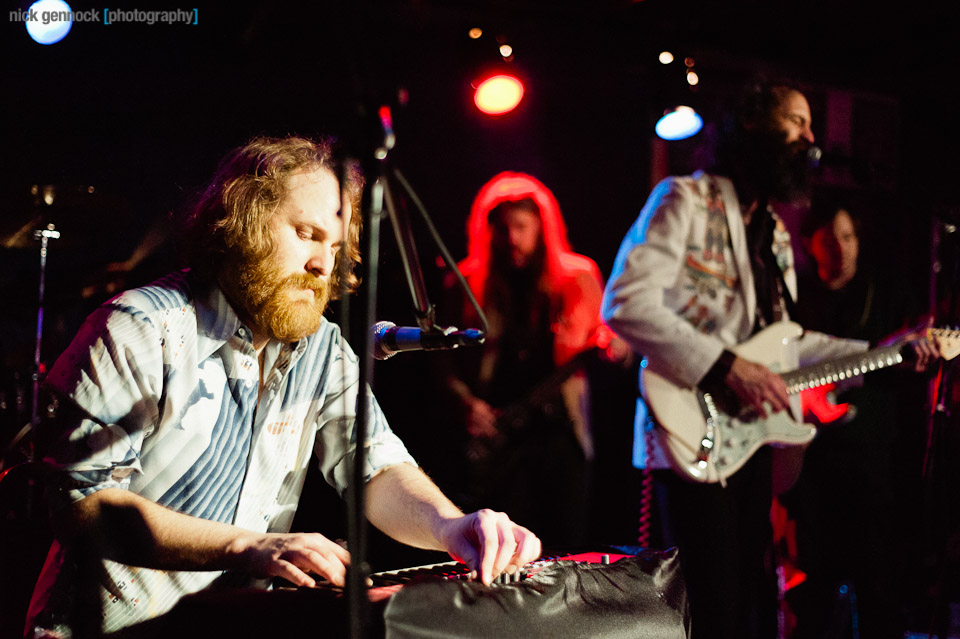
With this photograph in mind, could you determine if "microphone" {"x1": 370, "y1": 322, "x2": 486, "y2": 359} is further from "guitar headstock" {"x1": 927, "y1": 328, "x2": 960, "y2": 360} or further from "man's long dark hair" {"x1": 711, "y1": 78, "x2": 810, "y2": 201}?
"guitar headstock" {"x1": 927, "y1": 328, "x2": 960, "y2": 360}

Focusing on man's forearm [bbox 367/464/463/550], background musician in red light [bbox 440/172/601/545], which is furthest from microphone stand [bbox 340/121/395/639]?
background musician in red light [bbox 440/172/601/545]

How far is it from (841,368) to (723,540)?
45.6 inches

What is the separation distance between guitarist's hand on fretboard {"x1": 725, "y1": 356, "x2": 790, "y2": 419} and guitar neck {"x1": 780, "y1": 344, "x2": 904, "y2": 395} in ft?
0.65

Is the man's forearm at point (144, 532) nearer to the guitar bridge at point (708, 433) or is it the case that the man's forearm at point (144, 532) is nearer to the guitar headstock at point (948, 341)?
the guitar bridge at point (708, 433)

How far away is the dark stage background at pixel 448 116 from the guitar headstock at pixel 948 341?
0.52 meters

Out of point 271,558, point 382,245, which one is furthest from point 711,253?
point 271,558

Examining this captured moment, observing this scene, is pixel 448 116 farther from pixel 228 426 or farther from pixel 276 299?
pixel 228 426

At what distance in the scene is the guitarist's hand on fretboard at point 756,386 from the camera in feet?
9.41

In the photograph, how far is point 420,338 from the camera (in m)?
1.53

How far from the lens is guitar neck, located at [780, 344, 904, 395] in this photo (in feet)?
10.3

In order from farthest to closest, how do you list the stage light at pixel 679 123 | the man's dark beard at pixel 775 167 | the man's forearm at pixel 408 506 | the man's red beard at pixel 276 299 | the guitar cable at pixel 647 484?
the stage light at pixel 679 123, the man's dark beard at pixel 775 167, the guitar cable at pixel 647 484, the man's red beard at pixel 276 299, the man's forearm at pixel 408 506

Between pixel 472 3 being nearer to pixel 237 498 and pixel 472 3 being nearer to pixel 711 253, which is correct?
pixel 711 253

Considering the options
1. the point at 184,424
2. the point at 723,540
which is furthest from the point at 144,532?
the point at 723,540

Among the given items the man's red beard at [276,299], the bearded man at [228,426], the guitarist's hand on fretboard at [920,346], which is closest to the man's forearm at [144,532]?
the bearded man at [228,426]
